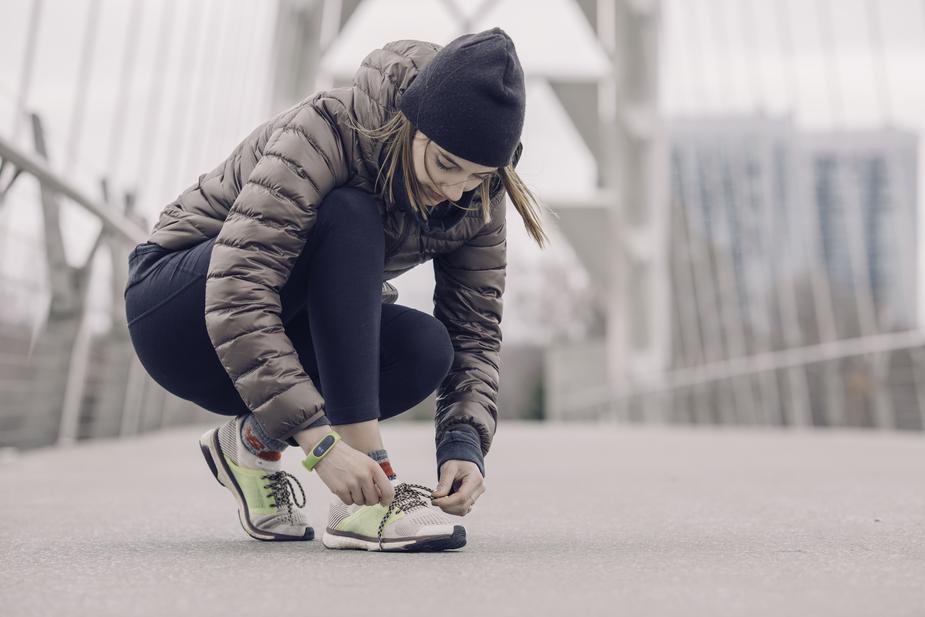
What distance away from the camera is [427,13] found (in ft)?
56.0

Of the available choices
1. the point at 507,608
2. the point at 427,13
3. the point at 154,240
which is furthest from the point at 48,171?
the point at 427,13

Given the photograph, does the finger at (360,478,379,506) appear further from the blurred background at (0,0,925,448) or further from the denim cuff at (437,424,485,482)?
the blurred background at (0,0,925,448)

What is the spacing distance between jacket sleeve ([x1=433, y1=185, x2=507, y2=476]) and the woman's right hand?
0.29 m

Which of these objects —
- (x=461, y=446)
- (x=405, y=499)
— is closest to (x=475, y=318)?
(x=461, y=446)

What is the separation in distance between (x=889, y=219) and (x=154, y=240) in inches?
286

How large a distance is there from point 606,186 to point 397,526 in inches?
591

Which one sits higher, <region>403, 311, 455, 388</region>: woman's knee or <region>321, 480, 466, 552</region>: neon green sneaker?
<region>403, 311, 455, 388</region>: woman's knee

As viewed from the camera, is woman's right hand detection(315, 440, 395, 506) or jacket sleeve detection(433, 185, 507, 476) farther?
jacket sleeve detection(433, 185, 507, 476)

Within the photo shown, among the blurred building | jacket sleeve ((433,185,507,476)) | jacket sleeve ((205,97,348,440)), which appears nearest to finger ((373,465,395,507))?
jacket sleeve ((205,97,348,440))

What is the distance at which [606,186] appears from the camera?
1653cm

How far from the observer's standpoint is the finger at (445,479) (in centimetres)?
177

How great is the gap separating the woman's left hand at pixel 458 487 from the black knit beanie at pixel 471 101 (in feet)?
1.36

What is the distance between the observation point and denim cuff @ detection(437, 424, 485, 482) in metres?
1.82

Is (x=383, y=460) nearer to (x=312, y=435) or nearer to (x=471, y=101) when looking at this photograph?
(x=312, y=435)
